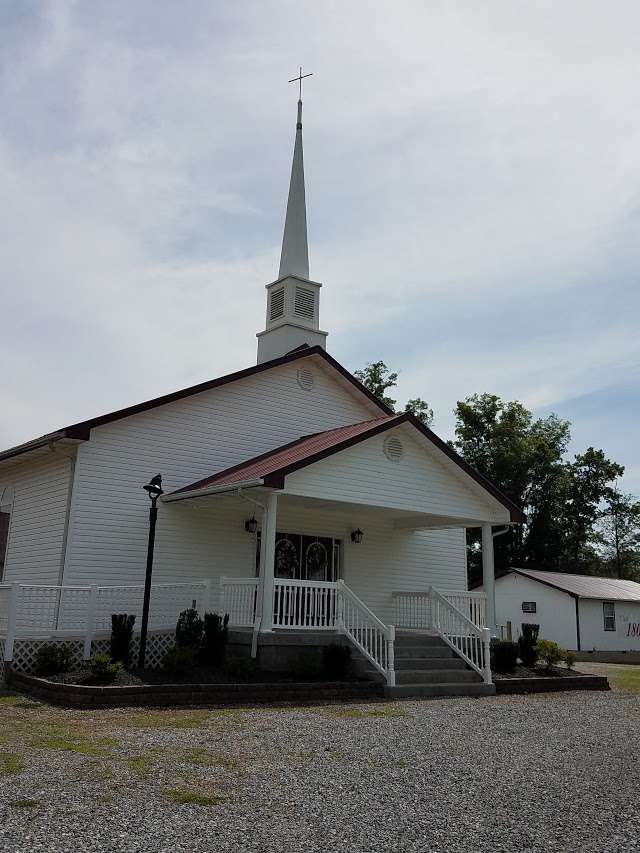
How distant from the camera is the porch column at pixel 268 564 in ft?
46.1

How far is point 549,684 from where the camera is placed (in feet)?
50.9

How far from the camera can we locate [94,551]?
15617 mm

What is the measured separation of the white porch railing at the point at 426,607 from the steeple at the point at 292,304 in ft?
22.5

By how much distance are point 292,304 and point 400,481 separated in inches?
277

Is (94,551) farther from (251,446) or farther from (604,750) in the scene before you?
(604,750)


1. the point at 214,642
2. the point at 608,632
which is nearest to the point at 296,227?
the point at 214,642

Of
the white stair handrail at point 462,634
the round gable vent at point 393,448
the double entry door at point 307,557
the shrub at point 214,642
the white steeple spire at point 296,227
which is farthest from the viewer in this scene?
the white steeple spire at point 296,227

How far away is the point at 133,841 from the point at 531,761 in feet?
14.8

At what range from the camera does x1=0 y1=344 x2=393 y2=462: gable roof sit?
15.2 metres

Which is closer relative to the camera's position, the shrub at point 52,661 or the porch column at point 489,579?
the shrub at point 52,661

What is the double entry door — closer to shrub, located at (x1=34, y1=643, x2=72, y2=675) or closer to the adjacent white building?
shrub, located at (x1=34, y1=643, x2=72, y2=675)

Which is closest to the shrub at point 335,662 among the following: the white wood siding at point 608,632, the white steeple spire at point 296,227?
the white steeple spire at point 296,227

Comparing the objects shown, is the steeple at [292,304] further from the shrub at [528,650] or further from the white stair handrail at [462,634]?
the shrub at [528,650]

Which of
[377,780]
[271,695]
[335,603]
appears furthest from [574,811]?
[335,603]
